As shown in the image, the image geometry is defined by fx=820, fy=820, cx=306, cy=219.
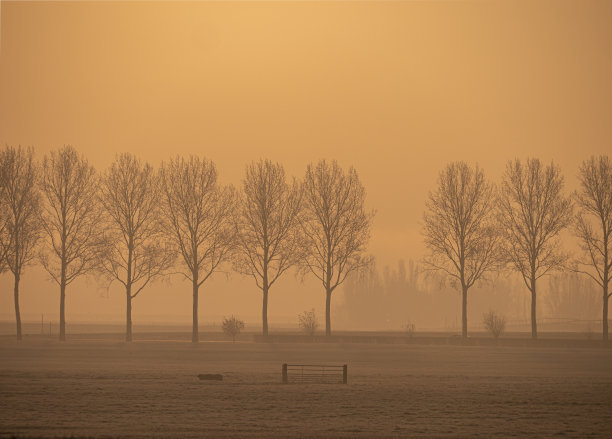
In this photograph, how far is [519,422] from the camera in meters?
29.8

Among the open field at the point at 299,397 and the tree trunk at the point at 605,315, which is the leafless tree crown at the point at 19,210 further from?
the tree trunk at the point at 605,315

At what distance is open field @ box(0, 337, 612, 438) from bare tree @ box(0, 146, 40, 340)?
1746 centimetres

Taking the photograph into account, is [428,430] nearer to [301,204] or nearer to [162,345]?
[162,345]

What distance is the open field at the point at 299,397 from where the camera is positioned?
28172 millimetres

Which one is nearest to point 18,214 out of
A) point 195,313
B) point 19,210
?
point 19,210

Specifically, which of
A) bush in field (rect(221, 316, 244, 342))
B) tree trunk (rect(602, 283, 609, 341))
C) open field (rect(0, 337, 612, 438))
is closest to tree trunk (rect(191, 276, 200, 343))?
bush in field (rect(221, 316, 244, 342))

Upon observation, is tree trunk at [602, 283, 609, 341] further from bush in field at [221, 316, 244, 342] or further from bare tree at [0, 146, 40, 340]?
bare tree at [0, 146, 40, 340]

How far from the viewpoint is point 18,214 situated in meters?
→ 78.4

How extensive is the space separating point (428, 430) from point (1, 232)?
5943cm

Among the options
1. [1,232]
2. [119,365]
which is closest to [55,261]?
[1,232]

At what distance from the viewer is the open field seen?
28.2 m

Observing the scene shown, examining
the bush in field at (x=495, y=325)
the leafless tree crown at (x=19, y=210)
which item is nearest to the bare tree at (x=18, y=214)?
the leafless tree crown at (x=19, y=210)

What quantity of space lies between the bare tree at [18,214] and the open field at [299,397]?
57.3 feet

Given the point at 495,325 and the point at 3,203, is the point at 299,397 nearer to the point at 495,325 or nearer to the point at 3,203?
the point at 495,325
